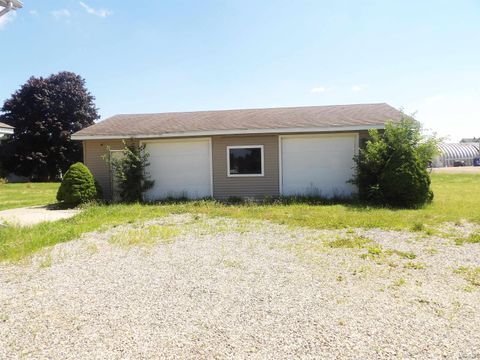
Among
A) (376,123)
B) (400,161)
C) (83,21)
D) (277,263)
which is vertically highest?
(83,21)

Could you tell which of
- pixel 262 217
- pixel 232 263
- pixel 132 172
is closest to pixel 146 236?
pixel 232 263

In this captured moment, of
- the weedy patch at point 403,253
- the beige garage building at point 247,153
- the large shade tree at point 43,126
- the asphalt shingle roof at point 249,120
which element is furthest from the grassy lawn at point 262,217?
the large shade tree at point 43,126

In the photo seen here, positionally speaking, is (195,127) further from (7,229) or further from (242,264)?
(242,264)

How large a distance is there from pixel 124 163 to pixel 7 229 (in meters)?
Result: 4.78

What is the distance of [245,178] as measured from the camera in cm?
1200

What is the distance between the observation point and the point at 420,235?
6.30 meters

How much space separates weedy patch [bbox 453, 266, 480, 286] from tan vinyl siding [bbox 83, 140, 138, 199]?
11301 mm

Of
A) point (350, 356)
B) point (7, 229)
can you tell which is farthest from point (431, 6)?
point (7, 229)

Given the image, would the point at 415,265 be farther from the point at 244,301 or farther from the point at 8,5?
the point at 8,5

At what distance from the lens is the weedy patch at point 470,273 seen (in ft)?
12.8

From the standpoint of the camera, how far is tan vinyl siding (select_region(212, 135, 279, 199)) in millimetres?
11867

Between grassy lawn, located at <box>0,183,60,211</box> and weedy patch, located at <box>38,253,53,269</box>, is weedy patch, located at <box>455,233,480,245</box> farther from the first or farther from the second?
grassy lawn, located at <box>0,183,60,211</box>

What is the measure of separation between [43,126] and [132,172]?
65.1 ft

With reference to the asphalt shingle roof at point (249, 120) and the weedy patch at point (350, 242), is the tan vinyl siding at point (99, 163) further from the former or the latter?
the weedy patch at point (350, 242)
